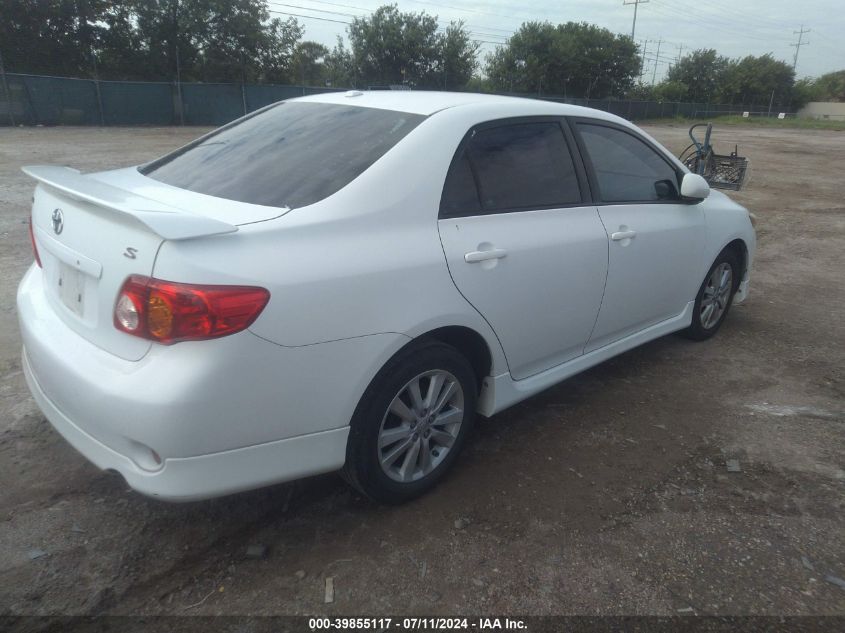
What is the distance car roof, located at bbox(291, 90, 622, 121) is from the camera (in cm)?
307

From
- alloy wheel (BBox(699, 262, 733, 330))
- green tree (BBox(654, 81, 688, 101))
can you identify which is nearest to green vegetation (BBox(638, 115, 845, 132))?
green tree (BBox(654, 81, 688, 101))

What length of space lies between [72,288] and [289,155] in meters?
1.02

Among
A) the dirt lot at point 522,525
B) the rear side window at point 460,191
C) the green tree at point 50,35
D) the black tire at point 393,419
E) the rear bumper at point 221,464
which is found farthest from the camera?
the green tree at point 50,35

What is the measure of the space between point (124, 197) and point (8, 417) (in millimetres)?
1714

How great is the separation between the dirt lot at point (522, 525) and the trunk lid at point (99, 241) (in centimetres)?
84

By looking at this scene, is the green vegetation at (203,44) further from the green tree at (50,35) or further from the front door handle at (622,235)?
the front door handle at (622,235)

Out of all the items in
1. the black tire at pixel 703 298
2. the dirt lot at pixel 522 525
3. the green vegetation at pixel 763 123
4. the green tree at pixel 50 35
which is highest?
the green tree at pixel 50 35

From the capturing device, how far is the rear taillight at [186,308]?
203cm

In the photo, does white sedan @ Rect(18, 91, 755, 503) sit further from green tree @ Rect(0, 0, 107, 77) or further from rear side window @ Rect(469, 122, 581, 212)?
green tree @ Rect(0, 0, 107, 77)

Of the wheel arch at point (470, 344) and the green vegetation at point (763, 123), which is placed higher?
the wheel arch at point (470, 344)

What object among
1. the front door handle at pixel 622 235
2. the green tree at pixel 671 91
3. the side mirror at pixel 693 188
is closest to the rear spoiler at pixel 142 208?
the front door handle at pixel 622 235

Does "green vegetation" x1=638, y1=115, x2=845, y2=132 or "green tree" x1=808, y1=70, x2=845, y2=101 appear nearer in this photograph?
"green vegetation" x1=638, y1=115, x2=845, y2=132

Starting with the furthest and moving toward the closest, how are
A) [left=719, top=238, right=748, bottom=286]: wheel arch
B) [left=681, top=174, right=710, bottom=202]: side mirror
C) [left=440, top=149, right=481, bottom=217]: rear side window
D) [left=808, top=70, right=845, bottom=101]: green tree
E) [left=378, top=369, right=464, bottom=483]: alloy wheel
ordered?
1. [left=808, top=70, right=845, bottom=101]: green tree
2. [left=719, top=238, right=748, bottom=286]: wheel arch
3. [left=681, top=174, right=710, bottom=202]: side mirror
4. [left=440, top=149, right=481, bottom=217]: rear side window
5. [left=378, top=369, right=464, bottom=483]: alloy wheel

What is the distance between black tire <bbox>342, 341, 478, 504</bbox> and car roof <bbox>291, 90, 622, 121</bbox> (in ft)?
3.64
